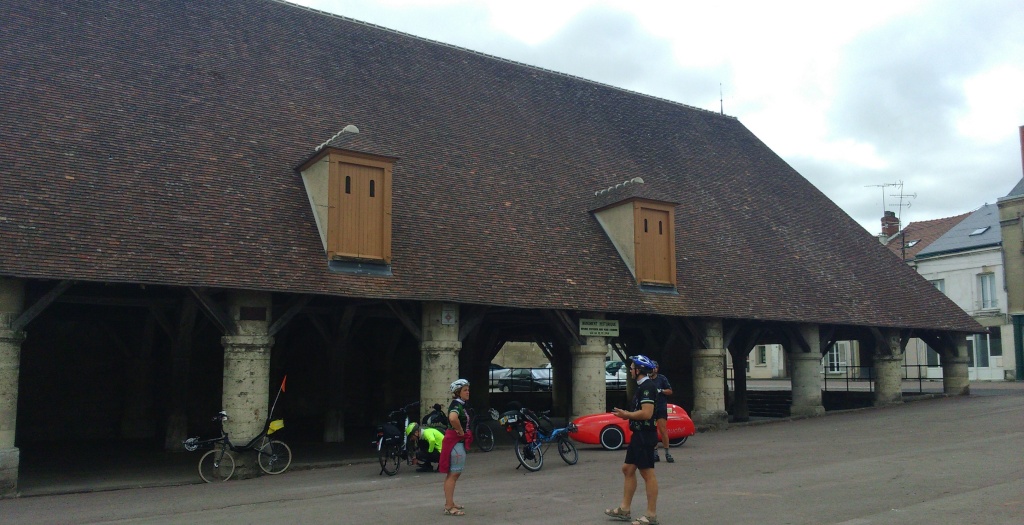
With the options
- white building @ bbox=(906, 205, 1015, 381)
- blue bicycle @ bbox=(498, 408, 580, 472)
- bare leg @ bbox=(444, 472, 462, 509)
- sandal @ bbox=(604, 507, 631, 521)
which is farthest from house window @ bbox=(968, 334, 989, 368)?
bare leg @ bbox=(444, 472, 462, 509)

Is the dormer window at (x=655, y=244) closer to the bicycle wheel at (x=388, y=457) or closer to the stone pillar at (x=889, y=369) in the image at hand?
the bicycle wheel at (x=388, y=457)

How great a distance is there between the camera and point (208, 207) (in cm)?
1343

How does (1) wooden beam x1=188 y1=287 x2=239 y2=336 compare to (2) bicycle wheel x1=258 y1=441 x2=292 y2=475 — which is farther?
(2) bicycle wheel x1=258 y1=441 x2=292 y2=475

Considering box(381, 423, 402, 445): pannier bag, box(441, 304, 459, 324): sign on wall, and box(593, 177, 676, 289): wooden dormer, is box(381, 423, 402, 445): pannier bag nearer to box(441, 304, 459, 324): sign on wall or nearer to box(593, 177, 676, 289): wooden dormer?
box(441, 304, 459, 324): sign on wall

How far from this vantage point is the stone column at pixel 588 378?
17.0 metres

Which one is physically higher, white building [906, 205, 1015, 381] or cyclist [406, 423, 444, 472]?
white building [906, 205, 1015, 381]

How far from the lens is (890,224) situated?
4816 centimetres

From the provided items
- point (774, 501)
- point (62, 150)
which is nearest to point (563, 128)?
point (62, 150)

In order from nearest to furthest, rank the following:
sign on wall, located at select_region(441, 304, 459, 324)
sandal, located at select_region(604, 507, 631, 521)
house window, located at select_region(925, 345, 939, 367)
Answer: sandal, located at select_region(604, 507, 631, 521) < sign on wall, located at select_region(441, 304, 459, 324) < house window, located at select_region(925, 345, 939, 367)

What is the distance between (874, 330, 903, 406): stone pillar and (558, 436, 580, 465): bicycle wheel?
12553 mm

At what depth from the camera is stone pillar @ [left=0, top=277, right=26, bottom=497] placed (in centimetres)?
1101

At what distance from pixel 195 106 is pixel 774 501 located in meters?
11.9

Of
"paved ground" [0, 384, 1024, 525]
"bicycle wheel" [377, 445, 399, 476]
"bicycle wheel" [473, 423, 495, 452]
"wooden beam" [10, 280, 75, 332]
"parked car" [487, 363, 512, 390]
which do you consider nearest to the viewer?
"paved ground" [0, 384, 1024, 525]

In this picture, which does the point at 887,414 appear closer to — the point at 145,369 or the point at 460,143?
the point at 460,143
